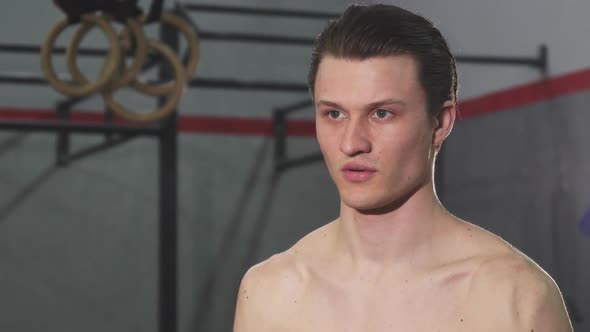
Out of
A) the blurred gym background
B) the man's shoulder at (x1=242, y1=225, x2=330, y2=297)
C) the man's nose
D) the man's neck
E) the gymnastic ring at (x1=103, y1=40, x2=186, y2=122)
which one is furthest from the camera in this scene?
the blurred gym background

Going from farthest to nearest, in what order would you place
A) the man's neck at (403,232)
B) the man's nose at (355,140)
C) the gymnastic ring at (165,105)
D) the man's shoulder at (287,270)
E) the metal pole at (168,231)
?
the metal pole at (168,231)
the gymnastic ring at (165,105)
the man's shoulder at (287,270)
the man's neck at (403,232)
the man's nose at (355,140)

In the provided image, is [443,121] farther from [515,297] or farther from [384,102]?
[515,297]

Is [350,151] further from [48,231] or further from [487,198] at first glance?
[48,231]

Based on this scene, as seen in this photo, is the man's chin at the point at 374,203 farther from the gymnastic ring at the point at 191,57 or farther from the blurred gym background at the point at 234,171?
the blurred gym background at the point at 234,171

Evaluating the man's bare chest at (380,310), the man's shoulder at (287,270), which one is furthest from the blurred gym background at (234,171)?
the man's bare chest at (380,310)

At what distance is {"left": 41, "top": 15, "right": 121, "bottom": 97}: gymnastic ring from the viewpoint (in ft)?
7.12

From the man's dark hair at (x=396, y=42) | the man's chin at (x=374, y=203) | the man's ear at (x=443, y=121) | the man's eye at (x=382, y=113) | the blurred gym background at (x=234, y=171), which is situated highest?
the man's dark hair at (x=396, y=42)

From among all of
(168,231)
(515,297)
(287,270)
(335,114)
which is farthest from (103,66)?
(515,297)

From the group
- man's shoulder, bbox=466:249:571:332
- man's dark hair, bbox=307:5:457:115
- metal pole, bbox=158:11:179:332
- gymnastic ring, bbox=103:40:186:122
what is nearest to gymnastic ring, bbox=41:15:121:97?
gymnastic ring, bbox=103:40:186:122

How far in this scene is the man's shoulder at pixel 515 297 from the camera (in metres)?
1.11

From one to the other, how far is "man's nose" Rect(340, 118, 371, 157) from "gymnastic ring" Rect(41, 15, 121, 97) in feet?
3.93

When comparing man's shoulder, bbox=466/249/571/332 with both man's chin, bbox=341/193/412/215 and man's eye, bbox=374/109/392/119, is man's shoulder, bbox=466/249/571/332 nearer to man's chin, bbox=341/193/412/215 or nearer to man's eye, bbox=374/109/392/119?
man's chin, bbox=341/193/412/215

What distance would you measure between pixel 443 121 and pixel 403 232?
16 centimetres

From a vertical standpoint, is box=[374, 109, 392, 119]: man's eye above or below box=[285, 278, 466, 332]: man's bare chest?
above
